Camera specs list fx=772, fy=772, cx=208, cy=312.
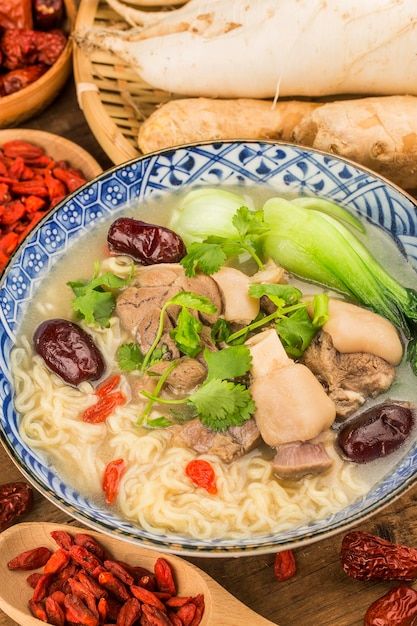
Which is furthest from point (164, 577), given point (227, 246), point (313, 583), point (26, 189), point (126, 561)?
point (26, 189)

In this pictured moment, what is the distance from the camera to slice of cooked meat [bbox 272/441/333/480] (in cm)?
340

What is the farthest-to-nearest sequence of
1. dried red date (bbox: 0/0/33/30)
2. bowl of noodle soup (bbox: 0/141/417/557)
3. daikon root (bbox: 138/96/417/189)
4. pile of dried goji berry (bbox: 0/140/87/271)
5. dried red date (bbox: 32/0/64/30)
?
dried red date (bbox: 32/0/64/30) → dried red date (bbox: 0/0/33/30) → pile of dried goji berry (bbox: 0/140/87/271) → daikon root (bbox: 138/96/417/189) → bowl of noodle soup (bbox: 0/141/417/557)

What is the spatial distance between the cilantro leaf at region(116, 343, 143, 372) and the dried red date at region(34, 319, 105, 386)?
12 cm

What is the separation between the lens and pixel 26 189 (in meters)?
4.86

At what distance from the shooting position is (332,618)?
3.70 meters

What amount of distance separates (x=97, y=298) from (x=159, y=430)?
753 mm

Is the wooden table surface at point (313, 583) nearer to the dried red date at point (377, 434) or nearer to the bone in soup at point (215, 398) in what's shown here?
the bone in soup at point (215, 398)

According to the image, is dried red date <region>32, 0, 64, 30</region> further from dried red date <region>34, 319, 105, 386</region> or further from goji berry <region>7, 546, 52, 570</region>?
goji berry <region>7, 546, 52, 570</region>

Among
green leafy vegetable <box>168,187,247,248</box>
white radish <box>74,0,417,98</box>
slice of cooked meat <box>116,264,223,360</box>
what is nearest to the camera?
slice of cooked meat <box>116,264,223,360</box>

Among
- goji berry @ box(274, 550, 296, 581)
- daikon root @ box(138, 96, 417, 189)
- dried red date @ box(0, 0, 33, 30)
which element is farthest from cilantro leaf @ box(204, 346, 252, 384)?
dried red date @ box(0, 0, 33, 30)

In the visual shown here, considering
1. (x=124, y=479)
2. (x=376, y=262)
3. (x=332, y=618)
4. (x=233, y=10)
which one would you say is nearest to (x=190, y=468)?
(x=124, y=479)

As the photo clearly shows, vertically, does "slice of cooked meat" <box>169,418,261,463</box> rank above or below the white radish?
below

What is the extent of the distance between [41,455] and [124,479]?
0.40 m

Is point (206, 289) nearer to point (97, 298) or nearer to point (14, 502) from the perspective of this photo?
point (97, 298)
